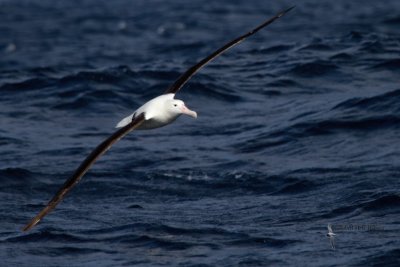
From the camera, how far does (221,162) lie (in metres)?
15.8

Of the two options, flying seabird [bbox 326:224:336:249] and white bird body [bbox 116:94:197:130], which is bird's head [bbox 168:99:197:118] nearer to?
white bird body [bbox 116:94:197:130]

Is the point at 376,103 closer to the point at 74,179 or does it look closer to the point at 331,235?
the point at 331,235

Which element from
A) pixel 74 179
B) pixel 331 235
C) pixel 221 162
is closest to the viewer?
pixel 74 179

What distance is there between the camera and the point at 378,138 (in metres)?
16.1

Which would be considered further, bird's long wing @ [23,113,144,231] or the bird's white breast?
the bird's white breast

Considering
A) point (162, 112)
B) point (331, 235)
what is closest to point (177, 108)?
point (162, 112)

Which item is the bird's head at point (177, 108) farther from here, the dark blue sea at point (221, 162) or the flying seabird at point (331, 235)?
the flying seabird at point (331, 235)

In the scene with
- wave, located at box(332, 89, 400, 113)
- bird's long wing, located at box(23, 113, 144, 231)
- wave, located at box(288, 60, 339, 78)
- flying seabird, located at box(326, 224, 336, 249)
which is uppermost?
bird's long wing, located at box(23, 113, 144, 231)

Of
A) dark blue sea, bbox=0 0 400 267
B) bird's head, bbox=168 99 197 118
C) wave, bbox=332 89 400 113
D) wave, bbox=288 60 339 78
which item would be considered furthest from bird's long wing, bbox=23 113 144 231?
wave, bbox=288 60 339 78

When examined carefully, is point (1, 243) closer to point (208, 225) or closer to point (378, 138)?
point (208, 225)

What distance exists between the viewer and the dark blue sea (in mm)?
11711

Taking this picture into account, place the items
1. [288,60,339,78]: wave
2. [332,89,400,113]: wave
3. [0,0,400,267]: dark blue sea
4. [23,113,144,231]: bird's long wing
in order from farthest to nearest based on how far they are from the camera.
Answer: [288,60,339,78]: wave → [332,89,400,113]: wave → [0,0,400,267]: dark blue sea → [23,113,144,231]: bird's long wing

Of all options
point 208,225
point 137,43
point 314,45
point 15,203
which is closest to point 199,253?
point 208,225

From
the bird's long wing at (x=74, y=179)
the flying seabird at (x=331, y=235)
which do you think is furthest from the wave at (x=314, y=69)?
the bird's long wing at (x=74, y=179)
